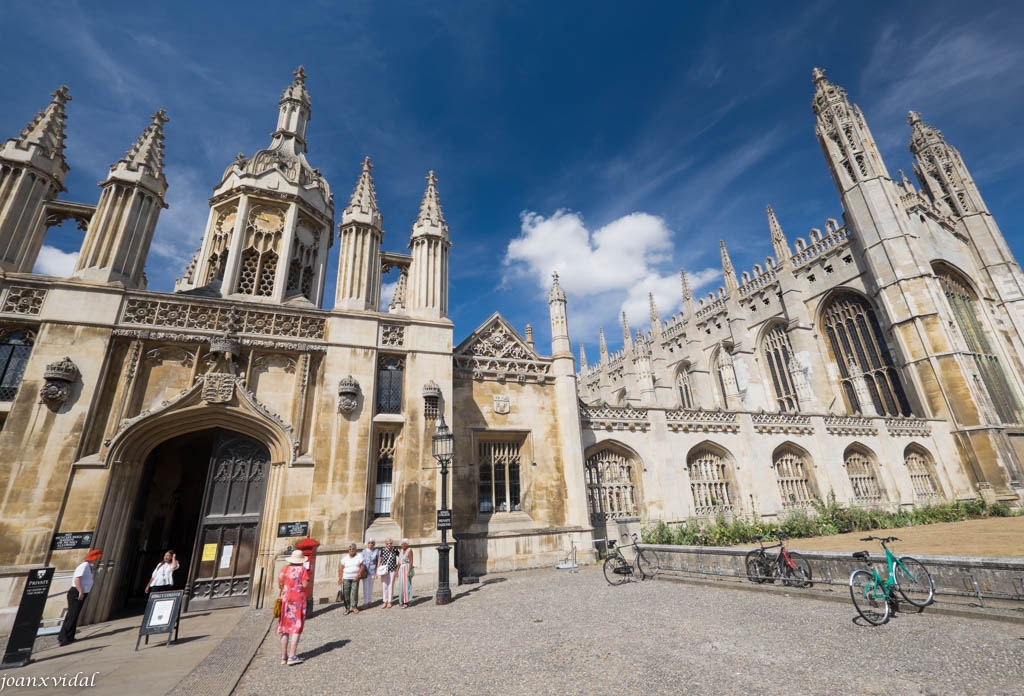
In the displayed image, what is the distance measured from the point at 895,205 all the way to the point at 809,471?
21.4m

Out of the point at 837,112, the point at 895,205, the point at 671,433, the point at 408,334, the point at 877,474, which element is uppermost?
the point at 837,112

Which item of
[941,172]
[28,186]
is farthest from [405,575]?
[941,172]

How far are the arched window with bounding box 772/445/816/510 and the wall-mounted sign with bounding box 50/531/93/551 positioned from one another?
74.9ft

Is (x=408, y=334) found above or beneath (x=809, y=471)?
above

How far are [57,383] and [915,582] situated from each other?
1632 centimetres

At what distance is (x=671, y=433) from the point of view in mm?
16781

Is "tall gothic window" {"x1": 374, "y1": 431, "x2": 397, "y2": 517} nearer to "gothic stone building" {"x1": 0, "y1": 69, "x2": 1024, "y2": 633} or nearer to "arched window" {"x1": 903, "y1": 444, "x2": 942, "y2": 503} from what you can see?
"gothic stone building" {"x1": 0, "y1": 69, "x2": 1024, "y2": 633}

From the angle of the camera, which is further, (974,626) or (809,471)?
(809,471)

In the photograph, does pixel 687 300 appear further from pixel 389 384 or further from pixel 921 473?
pixel 389 384

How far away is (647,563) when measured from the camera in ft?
34.1

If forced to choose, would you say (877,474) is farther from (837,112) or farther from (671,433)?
(837,112)

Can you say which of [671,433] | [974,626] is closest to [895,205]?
[671,433]

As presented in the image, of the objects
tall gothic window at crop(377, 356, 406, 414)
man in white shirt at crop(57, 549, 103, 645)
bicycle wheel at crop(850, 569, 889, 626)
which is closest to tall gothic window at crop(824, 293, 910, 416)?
bicycle wheel at crop(850, 569, 889, 626)

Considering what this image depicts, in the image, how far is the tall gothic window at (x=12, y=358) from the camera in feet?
29.8
